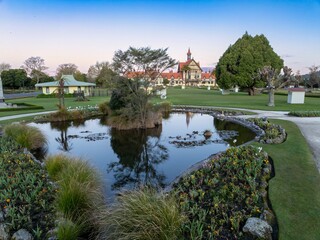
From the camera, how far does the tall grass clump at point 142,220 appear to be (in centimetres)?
301

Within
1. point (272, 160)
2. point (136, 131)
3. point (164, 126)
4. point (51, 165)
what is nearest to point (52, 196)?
point (51, 165)

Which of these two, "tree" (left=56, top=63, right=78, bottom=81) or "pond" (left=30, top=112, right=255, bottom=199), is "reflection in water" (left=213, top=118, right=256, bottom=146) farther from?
"tree" (left=56, top=63, right=78, bottom=81)

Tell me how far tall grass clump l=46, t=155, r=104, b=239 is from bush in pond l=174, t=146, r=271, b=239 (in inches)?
61.2

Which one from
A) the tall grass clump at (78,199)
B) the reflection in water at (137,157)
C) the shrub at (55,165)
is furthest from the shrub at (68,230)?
the reflection in water at (137,157)

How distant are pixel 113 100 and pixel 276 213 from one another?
Result: 12.2m

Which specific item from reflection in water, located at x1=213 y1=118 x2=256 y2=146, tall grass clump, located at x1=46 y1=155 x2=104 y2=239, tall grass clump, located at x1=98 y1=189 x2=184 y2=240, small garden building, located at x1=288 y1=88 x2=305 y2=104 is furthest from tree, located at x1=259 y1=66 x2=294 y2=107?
tall grass clump, located at x1=98 y1=189 x2=184 y2=240

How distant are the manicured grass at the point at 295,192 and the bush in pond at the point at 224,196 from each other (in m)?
0.26

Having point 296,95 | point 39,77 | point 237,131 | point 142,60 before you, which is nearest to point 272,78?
point 296,95

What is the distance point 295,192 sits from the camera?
426 centimetres

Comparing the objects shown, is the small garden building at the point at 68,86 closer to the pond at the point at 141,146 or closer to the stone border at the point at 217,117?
the stone border at the point at 217,117

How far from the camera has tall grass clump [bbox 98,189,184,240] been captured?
3006 mm

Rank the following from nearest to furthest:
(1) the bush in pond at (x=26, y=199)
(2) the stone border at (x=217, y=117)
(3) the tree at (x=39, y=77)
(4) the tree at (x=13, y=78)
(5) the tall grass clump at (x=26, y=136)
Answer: (1) the bush in pond at (x=26, y=199)
(2) the stone border at (x=217, y=117)
(5) the tall grass clump at (x=26, y=136)
(4) the tree at (x=13, y=78)
(3) the tree at (x=39, y=77)

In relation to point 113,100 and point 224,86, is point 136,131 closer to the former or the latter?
point 113,100

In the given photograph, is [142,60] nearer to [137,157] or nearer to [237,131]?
[237,131]
